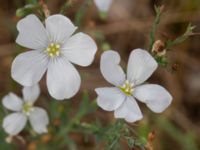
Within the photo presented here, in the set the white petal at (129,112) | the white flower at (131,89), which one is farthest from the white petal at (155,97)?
the white petal at (129,112)

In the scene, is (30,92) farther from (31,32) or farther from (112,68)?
(112,68)

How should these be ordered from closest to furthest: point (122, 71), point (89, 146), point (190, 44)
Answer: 1. point (122, 71)
2. point (89, 146)
3. point (190, 44)

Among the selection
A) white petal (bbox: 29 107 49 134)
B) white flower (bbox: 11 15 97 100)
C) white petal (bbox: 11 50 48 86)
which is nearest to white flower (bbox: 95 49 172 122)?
white flower (bbox: 11 15 97 100)

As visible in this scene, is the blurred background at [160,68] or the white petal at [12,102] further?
the blurred background at [160,68]

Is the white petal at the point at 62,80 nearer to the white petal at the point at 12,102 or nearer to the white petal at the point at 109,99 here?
the white petal at the point at 109,99

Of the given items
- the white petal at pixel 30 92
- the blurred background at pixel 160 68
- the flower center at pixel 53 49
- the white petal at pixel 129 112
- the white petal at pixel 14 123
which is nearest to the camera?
the white petal at pixel 129 112

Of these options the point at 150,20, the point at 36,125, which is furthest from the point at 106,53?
the point at 150,20

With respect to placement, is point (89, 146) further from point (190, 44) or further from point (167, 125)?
point (190, 44)
